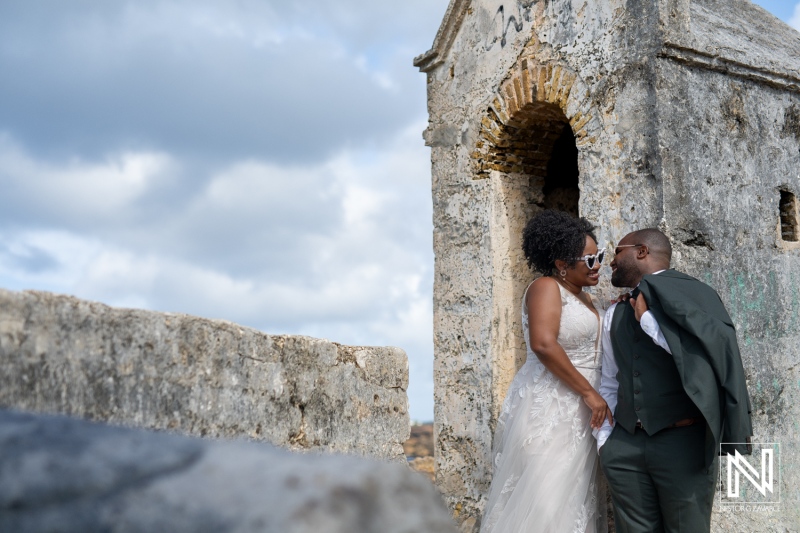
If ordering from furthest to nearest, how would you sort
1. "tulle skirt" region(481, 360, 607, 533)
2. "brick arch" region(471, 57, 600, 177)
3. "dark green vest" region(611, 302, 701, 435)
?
1. "brick arch" region(471, 57, 600, 177)
2. "tulle skirt" region(481, 360, 607, 533)
3. "dark green vest" region(611, 302, 701, 435)

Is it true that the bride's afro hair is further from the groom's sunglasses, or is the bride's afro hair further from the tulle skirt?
the tulle skirt

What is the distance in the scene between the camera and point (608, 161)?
16.1ft

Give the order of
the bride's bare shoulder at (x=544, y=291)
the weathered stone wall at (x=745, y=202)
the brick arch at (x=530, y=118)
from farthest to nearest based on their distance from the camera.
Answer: the brick arch at (x=530, y=118)
the weathered stone wall at (x=745, y=202)
the bride's bare shoulder at (x=544, y=291)

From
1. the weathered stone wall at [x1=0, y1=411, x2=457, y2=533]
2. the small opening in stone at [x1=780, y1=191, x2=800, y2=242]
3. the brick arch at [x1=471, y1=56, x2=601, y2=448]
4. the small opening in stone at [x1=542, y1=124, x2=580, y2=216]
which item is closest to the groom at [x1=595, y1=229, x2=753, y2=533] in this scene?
the brick arch at [x1=471, y1=56, x2=601, y2=448]

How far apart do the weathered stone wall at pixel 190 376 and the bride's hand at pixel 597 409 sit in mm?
1582

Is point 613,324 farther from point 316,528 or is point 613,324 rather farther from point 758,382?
point 316,528

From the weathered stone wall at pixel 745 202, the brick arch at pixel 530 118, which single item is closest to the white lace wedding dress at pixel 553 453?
the weathered stone wall at pixel 745 202

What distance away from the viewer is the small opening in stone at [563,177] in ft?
21.0

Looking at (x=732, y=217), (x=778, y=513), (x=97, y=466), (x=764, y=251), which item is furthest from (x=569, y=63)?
(x=97, y=466)

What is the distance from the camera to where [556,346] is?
4164 mm

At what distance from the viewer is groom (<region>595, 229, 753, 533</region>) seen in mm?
3740

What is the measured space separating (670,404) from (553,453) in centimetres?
68

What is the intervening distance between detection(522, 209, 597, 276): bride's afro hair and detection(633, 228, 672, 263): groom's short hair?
31 centimetres
